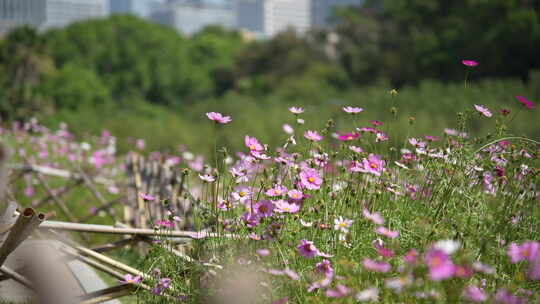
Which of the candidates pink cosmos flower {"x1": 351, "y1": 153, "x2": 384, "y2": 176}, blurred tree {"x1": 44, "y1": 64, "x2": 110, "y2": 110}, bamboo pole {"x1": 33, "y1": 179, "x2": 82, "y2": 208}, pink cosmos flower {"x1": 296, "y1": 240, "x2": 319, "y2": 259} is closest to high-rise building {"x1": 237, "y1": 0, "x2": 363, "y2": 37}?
blurred tree {"x1": 44, "y1": 64, "x2": 110, "y2": 110}

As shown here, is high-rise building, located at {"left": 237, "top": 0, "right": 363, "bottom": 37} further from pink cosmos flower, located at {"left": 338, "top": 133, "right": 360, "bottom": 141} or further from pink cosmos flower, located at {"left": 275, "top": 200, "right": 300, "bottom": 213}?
pink cosmos flower, located at {"left": 275, "top": 200, "right": 300, "bottom": 213}

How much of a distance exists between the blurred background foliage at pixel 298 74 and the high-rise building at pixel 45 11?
90.5m

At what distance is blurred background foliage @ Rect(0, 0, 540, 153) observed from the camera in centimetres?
1388

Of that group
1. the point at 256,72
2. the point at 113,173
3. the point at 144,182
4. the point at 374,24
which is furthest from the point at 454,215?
the point at 256,72

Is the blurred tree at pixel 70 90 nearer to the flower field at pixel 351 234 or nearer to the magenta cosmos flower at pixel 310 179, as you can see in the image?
the flower field at pixel 351 234

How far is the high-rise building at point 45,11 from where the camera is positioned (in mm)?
139500

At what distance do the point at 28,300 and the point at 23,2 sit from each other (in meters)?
161

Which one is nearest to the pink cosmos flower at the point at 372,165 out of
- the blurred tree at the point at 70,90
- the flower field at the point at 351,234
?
the flower field at the point at 351,234

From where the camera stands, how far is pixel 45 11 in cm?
15438

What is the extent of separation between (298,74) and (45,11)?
14736cm

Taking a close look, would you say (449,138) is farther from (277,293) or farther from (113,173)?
(113,173)

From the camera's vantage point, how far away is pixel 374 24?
29734 mm

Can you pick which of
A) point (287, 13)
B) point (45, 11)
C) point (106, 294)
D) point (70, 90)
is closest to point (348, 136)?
point (106, 294)

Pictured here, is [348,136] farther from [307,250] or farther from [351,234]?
[307,250]
